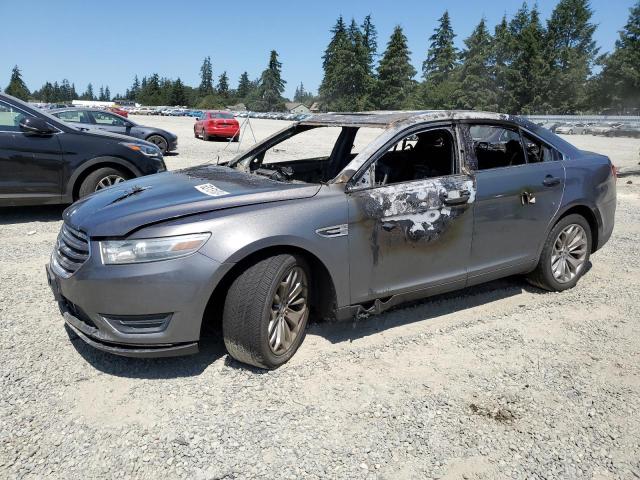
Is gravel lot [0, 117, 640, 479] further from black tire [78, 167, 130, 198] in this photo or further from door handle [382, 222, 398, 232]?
black tire [78, 167, 130, 198]

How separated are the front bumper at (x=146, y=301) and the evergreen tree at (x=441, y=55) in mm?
93135

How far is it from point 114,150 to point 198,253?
4.85 meters

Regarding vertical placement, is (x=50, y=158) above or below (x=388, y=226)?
above

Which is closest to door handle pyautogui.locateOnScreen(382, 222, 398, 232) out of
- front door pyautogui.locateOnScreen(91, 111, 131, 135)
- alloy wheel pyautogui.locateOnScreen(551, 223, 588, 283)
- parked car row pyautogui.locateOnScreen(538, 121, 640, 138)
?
alloy wheel pyautogui.locateOnScreen(551, 223, 588, 283)

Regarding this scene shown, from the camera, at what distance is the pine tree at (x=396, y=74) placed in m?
80.6

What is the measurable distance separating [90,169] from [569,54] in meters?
74.3

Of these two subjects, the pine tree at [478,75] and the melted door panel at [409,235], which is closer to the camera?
the melted door panel at [409,235]

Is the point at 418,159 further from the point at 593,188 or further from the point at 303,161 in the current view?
the point at 593,188

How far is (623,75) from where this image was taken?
61031mm

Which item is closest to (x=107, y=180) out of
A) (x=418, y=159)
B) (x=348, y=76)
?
(x=418, y=159)

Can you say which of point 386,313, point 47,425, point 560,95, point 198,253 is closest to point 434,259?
point 386,313

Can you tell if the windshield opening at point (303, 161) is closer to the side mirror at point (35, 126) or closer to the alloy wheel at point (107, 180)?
the alloy wheel at point (107, 180)

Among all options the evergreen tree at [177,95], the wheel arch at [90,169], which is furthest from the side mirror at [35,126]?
the evergreen tree at [177,95]

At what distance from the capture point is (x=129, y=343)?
3.00m
